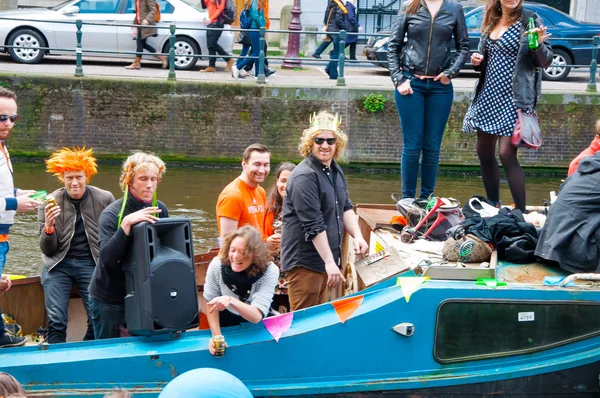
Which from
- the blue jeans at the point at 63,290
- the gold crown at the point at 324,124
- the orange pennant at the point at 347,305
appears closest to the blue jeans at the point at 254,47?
the blue jeans at the point at 63,290

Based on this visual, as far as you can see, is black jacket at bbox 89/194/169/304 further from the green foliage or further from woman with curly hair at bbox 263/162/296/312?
the green foliage

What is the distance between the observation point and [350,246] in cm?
616

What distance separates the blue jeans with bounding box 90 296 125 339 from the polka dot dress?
3131 mm

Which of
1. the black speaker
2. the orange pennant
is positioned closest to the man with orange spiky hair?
the black speaker

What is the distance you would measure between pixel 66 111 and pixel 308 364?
10.3 m

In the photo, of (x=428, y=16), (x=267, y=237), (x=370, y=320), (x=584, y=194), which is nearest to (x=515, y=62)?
(x=428, y=16)

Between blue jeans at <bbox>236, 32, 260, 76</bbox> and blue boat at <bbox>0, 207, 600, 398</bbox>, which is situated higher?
blue jeans at <bbox>236, 32, 260, 76</bbox>

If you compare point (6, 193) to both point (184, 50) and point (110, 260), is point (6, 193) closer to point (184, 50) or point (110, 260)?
point (110, 260)

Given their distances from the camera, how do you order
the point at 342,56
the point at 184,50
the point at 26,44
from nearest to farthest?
1. the point at 342,56
2. the point at 26,44
3. the point at 184,50

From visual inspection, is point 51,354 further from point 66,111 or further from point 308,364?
point 66,111

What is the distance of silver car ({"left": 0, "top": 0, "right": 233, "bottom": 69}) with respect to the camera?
15.5 m

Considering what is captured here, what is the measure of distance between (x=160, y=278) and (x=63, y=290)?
1.22m

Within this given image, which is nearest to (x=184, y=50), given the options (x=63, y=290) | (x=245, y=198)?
(x=245, y=198)

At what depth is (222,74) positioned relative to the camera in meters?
15.6
